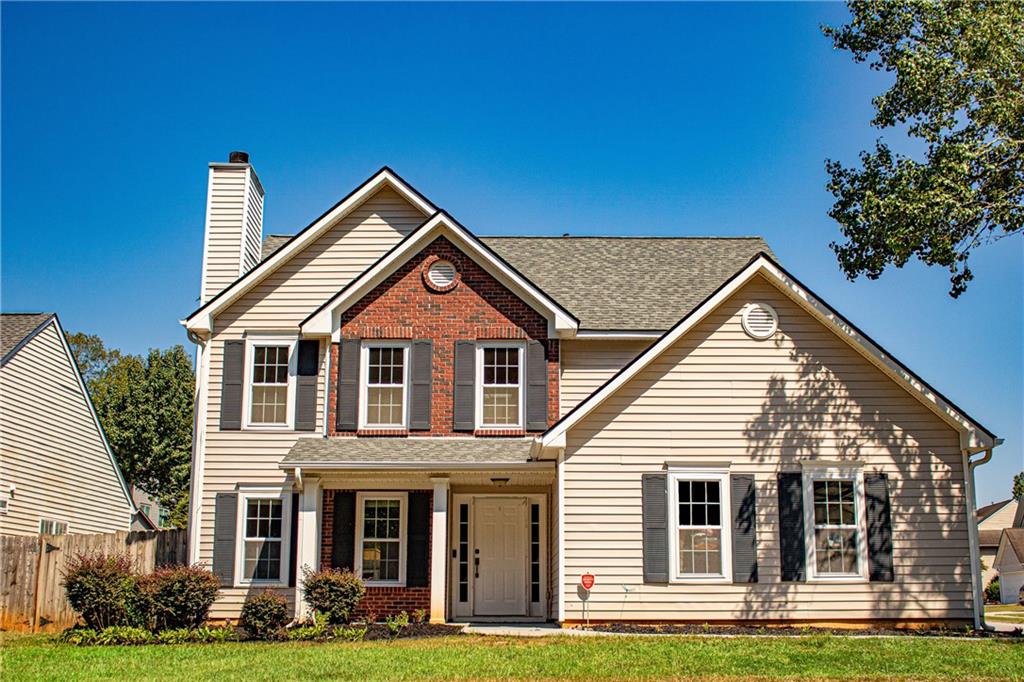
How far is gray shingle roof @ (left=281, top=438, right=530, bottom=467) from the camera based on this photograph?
714 inches

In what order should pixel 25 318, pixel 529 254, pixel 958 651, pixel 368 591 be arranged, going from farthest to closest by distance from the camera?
pixel 25 318, pixel 529 254, pixel 368 591, pixel 958 651

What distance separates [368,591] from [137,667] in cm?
617

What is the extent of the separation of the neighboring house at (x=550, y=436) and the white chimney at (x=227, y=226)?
0.17 ft

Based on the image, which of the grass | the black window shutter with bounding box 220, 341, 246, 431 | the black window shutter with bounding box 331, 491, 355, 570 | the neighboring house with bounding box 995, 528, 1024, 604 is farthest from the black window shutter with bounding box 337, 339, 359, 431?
the neighboring house with bounding box 995, 528, 1024, 604

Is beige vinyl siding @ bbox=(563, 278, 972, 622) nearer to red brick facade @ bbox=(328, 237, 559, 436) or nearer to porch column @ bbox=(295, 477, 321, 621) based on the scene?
red brick facade @ bbox=(328, 237, 559, 436)

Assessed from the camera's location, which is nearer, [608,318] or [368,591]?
[368,591]

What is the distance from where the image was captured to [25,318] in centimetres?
2569

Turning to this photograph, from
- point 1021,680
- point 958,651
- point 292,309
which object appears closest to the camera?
point 1021,680

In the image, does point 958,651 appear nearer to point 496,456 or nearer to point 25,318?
point 496,456

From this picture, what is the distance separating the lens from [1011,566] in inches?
1727

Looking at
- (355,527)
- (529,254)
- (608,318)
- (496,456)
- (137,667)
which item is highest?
(529,254)

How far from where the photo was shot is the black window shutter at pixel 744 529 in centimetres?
1686

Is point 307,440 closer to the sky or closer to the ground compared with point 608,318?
closer to the ground

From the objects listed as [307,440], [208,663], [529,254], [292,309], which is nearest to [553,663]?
[208,663]
